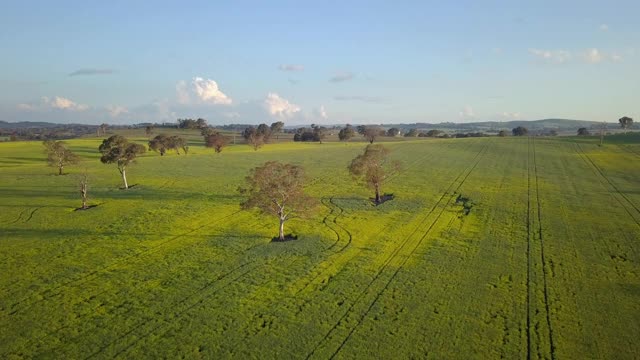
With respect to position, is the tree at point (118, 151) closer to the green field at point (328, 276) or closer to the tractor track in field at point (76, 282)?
the green field at point (328, 276)

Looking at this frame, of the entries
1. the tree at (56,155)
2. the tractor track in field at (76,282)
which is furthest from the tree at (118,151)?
the tractor track in field at (76,282)

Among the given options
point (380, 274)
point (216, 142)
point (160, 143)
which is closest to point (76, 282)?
point (380, 274)

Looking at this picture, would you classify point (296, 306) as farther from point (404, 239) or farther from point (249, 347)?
point (404, 239)

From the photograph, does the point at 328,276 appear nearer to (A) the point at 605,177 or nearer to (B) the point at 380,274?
(B) the point at 380,274

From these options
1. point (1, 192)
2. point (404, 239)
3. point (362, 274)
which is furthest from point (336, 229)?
point (1, 192)

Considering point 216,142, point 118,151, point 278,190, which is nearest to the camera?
point 278,190

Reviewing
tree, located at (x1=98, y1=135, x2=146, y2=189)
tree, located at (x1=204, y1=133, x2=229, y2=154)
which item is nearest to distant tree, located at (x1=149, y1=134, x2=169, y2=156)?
tree, located at (x1=204, y1=133, x2=229, y2=154)
